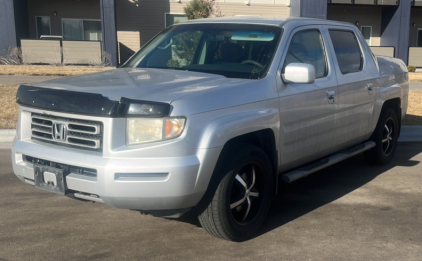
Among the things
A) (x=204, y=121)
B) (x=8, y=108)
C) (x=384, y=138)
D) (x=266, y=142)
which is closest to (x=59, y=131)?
(x=204, y=121)

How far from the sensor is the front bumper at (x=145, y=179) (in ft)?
12.4

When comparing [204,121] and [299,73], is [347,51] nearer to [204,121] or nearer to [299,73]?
[299,73]

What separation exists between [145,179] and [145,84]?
34.9 inches

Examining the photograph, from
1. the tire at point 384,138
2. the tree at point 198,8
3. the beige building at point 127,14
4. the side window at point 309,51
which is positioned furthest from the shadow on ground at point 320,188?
the beige building at point 127,14

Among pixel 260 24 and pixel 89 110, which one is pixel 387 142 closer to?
pixel 260 24

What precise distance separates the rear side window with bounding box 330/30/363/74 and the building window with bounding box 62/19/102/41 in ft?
64.4

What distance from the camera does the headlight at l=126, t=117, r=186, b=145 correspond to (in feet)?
12.5

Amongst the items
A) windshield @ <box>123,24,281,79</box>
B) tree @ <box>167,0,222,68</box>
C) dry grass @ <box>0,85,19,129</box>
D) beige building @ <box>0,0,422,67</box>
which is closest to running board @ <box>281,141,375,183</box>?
windshield @ <box>123,24,281,79</box>

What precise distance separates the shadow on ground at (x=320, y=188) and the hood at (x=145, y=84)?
1386 millimetres

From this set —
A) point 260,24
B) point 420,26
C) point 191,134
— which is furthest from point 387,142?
point 420,26

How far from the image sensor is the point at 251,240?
15.0ft

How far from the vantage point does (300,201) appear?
18.6ft

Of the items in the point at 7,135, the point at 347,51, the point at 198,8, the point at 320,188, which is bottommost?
the point at 320,188

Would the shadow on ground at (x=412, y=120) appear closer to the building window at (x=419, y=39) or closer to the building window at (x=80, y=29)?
the building window at (x=80, y=29)
